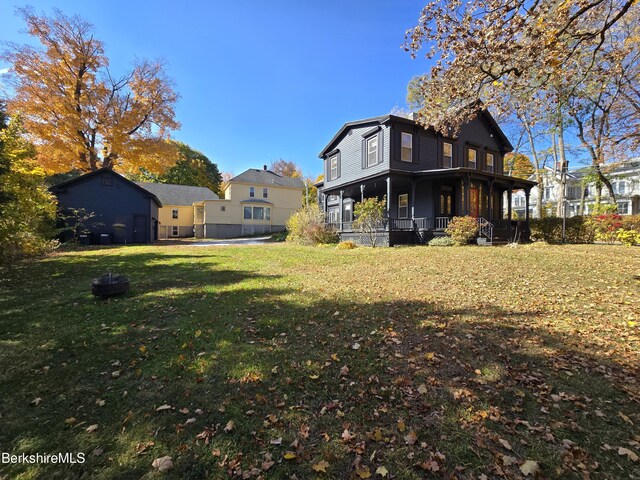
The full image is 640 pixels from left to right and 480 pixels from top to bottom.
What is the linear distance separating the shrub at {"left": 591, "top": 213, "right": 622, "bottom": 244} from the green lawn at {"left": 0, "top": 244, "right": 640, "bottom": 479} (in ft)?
40.0

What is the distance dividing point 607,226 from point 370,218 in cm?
1266

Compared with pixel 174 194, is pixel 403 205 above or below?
below

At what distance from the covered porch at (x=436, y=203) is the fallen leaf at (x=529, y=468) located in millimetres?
13007

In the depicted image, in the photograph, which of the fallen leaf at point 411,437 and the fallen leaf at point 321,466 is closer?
the fallen leaf at point 321,466

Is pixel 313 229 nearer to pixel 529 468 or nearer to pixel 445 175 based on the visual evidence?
pixel 445 175

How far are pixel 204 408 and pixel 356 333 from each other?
2.34 m

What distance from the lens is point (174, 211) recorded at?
36469 millimetres

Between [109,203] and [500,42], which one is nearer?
[500,42]

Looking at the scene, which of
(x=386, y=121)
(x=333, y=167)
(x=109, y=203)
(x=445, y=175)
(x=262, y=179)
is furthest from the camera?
(x=262, y=179)

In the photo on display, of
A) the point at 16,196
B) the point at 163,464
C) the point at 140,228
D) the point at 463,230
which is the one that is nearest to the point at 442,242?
the point at 463,230

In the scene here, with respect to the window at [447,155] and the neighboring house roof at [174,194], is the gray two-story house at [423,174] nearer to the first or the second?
the window at [447,155]

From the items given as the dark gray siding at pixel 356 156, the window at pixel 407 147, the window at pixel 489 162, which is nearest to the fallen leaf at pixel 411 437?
the dark gray siding at pixel 356 156

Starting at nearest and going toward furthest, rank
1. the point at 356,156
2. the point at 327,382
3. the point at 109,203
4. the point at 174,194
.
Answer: the point at 327,382 < the point at 356,156 < the point at 109,203 < the point at 174,194

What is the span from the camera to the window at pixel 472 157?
19.9 metres
